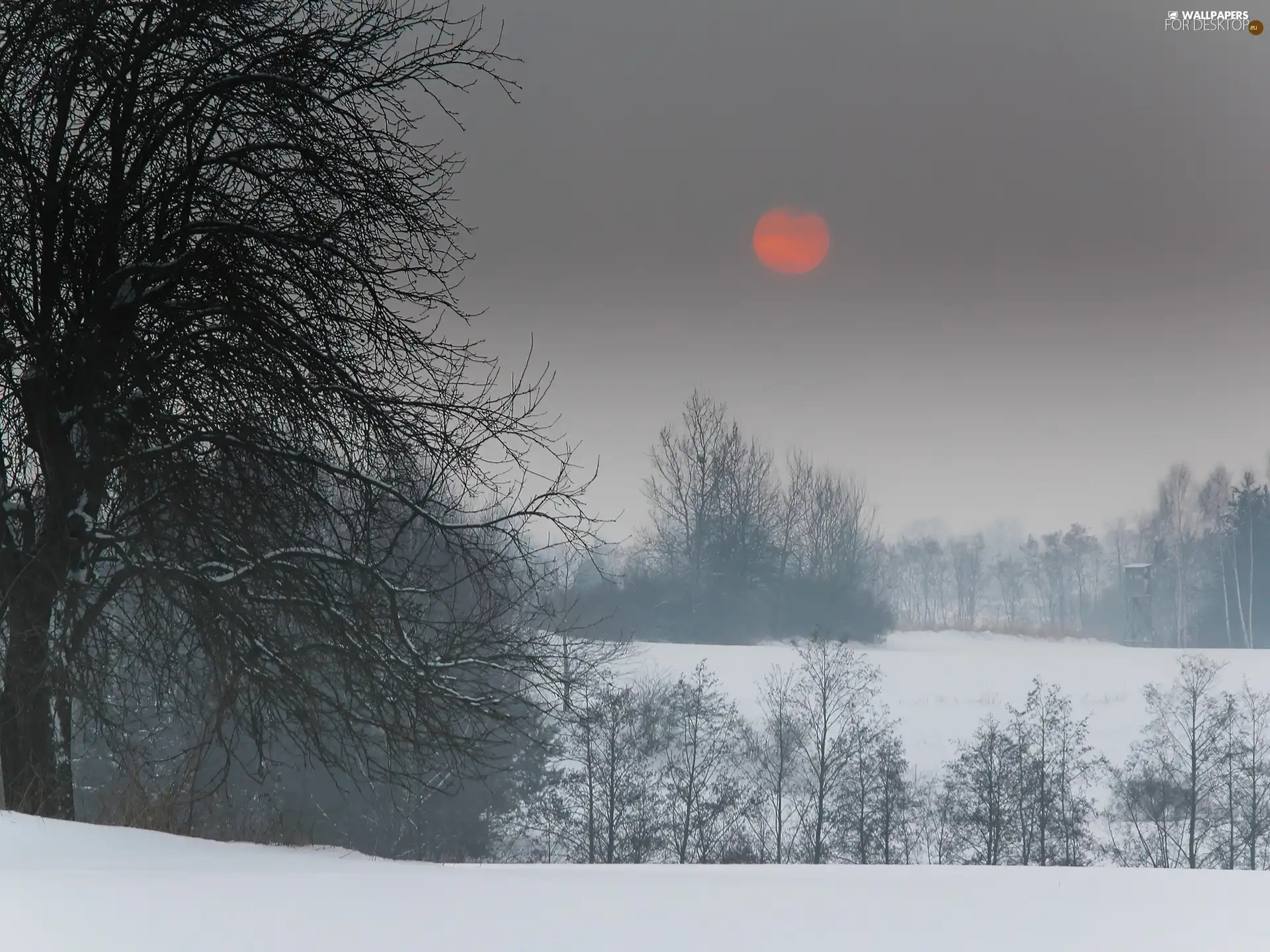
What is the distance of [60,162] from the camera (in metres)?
5.92

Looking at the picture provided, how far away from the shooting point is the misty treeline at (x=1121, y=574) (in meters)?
37.4

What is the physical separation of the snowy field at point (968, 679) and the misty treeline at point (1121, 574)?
3928mm

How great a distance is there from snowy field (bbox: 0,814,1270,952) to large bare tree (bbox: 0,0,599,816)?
277 cm

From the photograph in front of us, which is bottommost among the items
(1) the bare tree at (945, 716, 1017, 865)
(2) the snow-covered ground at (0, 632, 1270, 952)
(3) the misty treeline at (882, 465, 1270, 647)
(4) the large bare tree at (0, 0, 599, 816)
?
(1) the bare tree at (945, 716, 1017, 865)

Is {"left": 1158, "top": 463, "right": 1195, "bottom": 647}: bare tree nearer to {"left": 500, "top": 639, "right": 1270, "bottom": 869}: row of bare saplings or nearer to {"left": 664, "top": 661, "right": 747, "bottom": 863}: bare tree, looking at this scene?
{"left": 500, "top": 639, "right": 1270, "bottom": 869}: row of bare saplings

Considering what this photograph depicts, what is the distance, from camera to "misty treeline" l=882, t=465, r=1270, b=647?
123 feet

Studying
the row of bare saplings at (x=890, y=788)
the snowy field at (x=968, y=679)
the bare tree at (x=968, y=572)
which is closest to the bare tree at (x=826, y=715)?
the row of bare saplings at (x=890, y=788)

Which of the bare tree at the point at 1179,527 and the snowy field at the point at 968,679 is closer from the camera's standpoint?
the snowy field at the point at 968,679

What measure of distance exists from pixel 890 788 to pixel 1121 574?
3130cm

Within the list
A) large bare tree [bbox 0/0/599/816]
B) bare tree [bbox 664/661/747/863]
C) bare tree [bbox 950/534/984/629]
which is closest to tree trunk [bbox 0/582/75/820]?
large bare tree [bbox 0/0/599/816]

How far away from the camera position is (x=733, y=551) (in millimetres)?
31062

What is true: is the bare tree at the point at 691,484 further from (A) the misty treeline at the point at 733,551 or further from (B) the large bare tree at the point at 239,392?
(B) the large bare tree at the point at 239,392

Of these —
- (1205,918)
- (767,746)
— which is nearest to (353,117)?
(1205,918)

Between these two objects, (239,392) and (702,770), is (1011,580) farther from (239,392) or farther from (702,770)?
(239,392)
